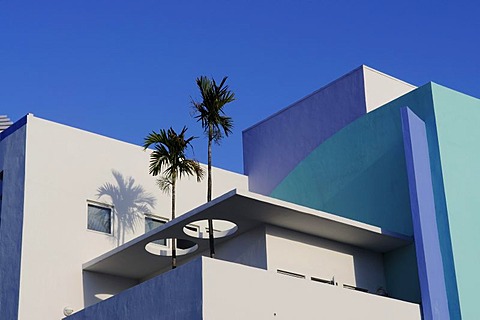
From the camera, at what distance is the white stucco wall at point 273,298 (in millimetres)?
18391

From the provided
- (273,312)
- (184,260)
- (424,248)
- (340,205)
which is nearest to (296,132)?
(340,205)

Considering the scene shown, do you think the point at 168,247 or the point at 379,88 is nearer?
the point at 168,247

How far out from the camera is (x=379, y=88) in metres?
27.8

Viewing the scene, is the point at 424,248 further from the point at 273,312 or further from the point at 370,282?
the point at 273,312

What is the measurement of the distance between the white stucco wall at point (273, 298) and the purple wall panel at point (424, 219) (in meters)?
1.01

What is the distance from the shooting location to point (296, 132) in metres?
29.4

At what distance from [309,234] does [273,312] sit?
4511 millimetres

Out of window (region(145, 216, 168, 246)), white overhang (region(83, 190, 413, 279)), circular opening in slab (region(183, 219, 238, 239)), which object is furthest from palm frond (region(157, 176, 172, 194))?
white overhang (region(83, 190, 413, 279))

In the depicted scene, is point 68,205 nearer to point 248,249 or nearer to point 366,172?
point 248,249

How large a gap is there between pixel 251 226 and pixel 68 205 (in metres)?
5.85

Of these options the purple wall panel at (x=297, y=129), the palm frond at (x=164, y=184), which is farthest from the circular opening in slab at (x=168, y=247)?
the purple wall panel at (x=297, y=129)

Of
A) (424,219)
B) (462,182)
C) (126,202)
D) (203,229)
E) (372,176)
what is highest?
(126,202)

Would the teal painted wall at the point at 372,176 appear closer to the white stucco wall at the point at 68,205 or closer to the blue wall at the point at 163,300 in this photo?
the white stucco wall at the point at 68,205

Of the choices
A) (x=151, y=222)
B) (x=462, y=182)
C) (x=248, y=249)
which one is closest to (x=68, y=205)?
(x=151, y=222)
